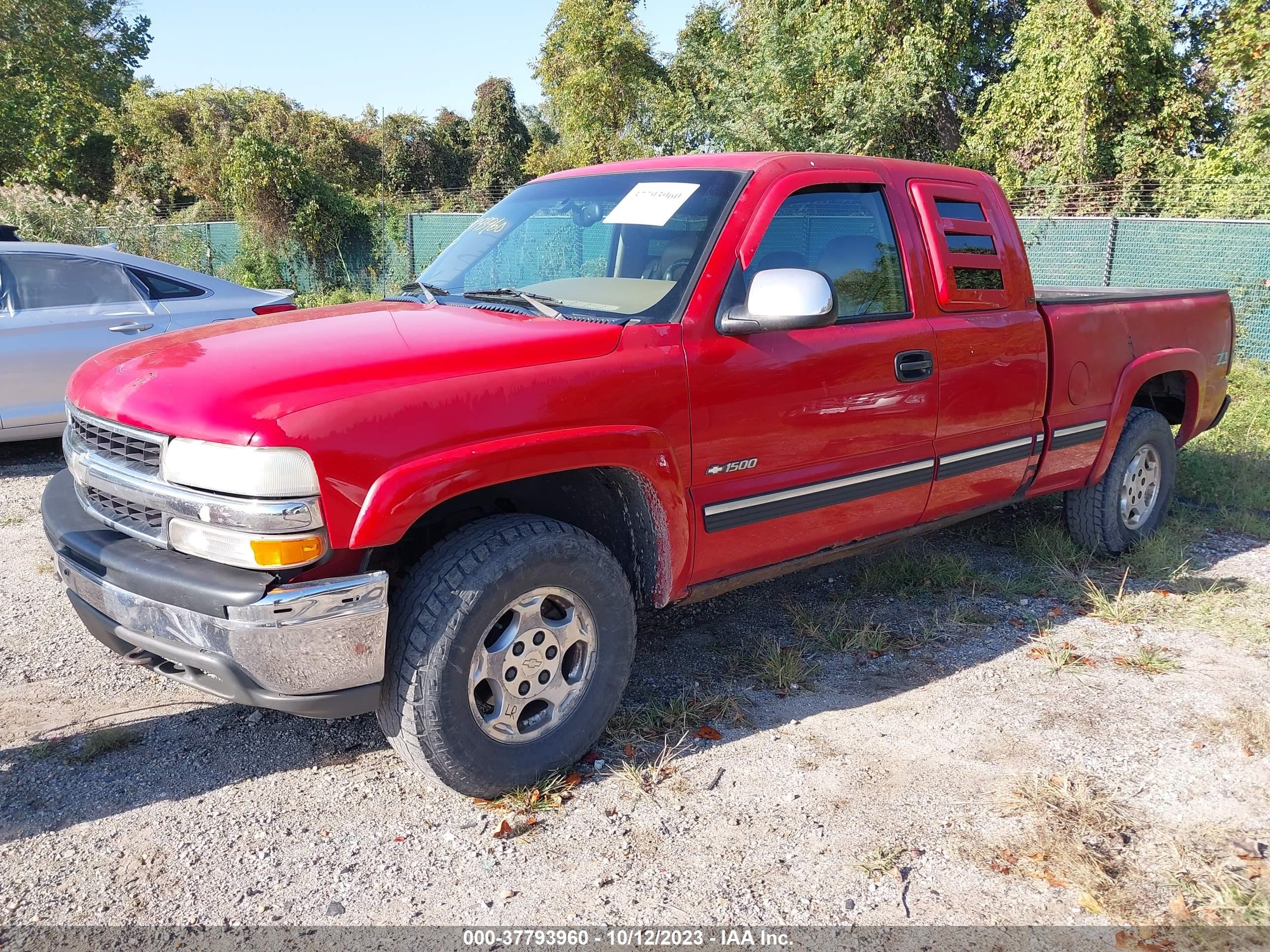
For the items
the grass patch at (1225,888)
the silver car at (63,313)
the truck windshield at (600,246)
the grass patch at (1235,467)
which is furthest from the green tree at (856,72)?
the grass patch at (1225,888)

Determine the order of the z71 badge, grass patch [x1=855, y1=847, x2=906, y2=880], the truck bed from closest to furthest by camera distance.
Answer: grass patch [x1=855, y1=847, x2=906, y2=880]
the z71 badge
the truck bed

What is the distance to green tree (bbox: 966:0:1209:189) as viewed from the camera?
1761cm

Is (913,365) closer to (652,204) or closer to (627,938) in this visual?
(652,204)

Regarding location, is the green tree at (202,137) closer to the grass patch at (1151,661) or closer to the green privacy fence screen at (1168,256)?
the green privacy fence screen at (1168,256)

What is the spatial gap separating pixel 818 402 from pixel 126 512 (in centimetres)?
235

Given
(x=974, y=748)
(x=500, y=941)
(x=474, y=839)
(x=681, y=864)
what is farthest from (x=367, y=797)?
(x=974, y=748)

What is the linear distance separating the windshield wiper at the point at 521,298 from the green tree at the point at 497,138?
35398mm

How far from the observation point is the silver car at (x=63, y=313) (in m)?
6.72

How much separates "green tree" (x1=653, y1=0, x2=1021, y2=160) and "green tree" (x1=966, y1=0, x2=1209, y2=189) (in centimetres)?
129

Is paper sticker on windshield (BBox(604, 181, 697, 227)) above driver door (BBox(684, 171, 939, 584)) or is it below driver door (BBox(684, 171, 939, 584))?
above

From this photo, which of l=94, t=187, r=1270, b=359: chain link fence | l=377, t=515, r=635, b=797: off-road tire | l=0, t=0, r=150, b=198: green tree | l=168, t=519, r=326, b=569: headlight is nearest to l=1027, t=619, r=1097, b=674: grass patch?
l=377, t=515, r=635, b=797: off-road tire

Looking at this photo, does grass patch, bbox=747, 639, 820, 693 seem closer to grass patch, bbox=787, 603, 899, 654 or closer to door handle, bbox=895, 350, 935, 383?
grass patch, bbox=787, 603, 899, 654

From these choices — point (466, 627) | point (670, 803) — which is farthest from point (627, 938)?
point (466, 627)

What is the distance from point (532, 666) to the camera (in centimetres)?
303
